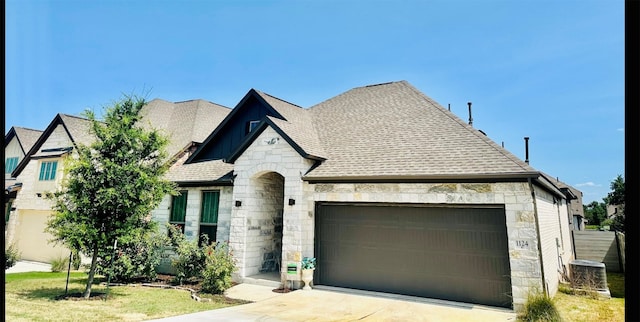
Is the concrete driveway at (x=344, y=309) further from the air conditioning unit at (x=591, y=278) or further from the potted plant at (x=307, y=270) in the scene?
the air conditioning unit at (x=591, y=278)

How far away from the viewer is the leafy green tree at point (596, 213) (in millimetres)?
43009

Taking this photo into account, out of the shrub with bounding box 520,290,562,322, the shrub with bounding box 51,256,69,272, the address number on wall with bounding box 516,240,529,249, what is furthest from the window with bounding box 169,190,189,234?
the shrub with bounding box 520,290,562,322

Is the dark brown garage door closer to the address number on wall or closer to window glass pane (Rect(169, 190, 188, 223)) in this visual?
the address number on wall

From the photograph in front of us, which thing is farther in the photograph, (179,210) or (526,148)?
(526,148)

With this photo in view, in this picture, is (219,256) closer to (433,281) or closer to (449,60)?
(433,281)

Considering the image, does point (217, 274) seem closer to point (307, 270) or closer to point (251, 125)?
point (307, 270)

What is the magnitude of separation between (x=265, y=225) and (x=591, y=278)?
1096 cm

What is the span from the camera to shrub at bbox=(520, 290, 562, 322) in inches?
282

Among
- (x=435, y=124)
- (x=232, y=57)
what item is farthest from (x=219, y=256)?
(x=435, y=124)

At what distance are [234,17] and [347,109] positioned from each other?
11.4m

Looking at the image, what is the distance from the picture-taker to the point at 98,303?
28.9ft

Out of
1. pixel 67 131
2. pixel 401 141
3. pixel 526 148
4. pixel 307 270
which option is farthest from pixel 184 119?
pixel 526 148

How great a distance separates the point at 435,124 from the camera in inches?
460

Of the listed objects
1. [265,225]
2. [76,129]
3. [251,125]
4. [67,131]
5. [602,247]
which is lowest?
[602,247]
